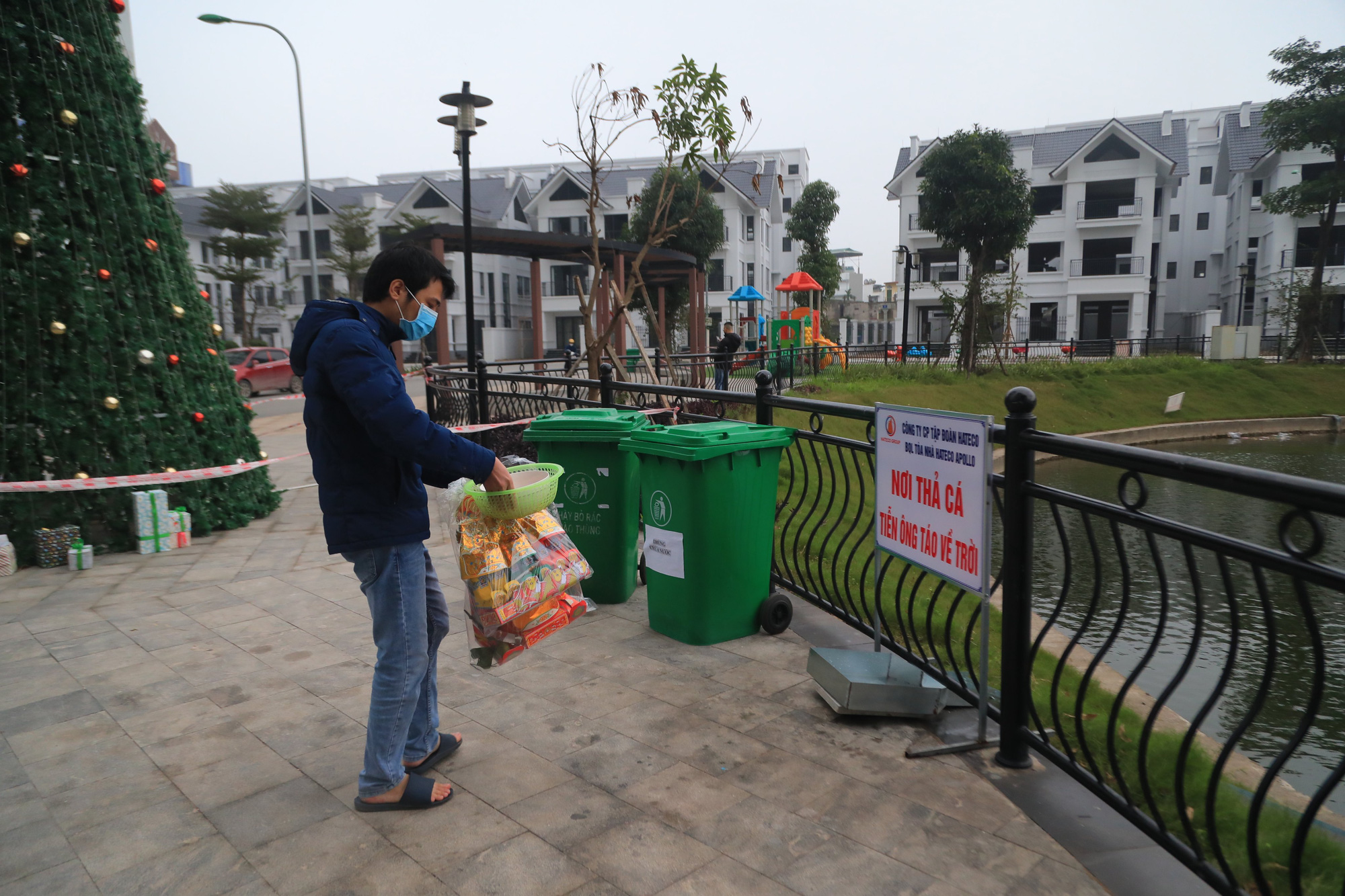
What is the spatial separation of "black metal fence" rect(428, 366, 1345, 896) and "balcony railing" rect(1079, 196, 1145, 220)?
41.0m

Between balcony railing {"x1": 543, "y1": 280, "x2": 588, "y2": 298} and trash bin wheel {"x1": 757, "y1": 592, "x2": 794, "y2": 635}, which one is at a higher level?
balcony railing {"x1": 543, "y1": 280, "x2": 588, "y2": 298}

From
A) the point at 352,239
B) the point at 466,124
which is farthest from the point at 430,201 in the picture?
the point at 466,124

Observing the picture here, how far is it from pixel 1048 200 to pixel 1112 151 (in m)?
3.71

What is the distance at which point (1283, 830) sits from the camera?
3205 millimetres

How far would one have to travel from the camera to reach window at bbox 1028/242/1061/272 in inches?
1796

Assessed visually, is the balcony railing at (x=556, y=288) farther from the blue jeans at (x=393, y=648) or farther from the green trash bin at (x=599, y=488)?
the blue jeans at (x=393, y=648)

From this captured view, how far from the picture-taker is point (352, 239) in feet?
141

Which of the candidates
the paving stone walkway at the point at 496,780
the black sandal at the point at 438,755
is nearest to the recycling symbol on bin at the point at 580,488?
the paving stone walkway at the point at 496,780

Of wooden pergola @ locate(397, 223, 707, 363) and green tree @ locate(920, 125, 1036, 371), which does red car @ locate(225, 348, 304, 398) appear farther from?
green tree @ locate(920, 125, 1036, 371)

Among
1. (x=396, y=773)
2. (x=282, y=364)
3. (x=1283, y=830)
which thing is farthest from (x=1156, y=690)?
(x=282, y=364)

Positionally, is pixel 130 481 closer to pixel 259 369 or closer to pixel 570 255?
pixel 570 255

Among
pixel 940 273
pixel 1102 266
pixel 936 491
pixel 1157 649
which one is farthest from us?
pixel 940 273

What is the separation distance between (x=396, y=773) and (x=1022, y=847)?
2.03 metres

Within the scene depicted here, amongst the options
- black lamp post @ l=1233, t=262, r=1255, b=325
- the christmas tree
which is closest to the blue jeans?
the christmas tree
